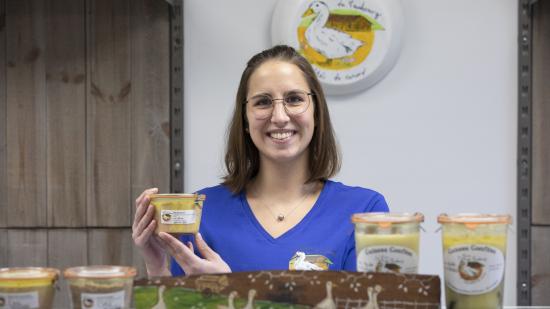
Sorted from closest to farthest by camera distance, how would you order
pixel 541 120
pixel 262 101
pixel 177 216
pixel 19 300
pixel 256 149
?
1. pixel 19 300
2. pixel 177 216
3. pixel 262 101
4. pixel 256 149
5. pixel 541 120

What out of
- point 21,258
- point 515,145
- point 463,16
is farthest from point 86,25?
point 515,145

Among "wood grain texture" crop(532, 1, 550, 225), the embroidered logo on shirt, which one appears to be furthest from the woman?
"wood grain texture" crop(532, 1, 550, 225)

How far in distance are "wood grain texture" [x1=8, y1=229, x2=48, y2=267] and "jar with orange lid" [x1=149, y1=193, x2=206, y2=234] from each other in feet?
3.59

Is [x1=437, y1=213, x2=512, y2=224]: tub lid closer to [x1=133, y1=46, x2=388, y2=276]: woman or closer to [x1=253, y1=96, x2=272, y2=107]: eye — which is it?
[x1=133, y1=46, x2=388, y2=276]: woman

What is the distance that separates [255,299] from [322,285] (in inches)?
3.5

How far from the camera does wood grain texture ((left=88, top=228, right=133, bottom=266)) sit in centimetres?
204

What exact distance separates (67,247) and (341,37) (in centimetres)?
110

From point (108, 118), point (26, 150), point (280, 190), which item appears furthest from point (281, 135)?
point (26, 150)

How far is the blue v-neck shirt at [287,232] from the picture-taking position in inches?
52.6

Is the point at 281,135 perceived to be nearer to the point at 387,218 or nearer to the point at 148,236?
the point at 148,236

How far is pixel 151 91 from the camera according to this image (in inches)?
79.7

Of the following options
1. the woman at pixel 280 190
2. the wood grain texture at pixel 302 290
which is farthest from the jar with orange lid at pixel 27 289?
the woman at pixel 280 190

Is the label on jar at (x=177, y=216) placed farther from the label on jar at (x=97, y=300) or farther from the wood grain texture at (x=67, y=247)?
the wood grain texture at (x=67, y=247)

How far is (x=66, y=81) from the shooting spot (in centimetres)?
204
